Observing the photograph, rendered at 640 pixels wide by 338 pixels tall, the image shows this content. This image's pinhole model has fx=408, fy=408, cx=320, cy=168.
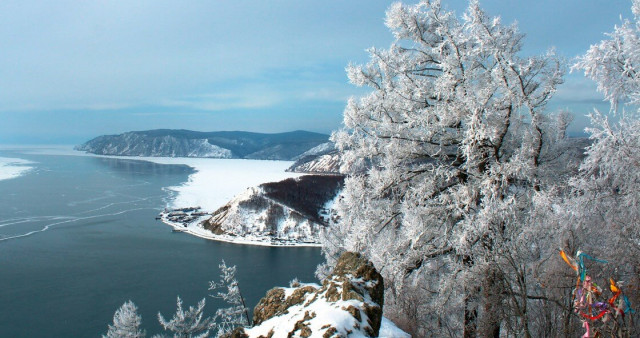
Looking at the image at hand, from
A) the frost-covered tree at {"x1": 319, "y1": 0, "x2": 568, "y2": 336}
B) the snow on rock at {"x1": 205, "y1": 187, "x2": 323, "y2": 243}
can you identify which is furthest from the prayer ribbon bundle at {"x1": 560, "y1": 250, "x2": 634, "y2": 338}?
the snow on rock at {"x1": 205, "y1": 187, "x2": 323, "y2": 243}

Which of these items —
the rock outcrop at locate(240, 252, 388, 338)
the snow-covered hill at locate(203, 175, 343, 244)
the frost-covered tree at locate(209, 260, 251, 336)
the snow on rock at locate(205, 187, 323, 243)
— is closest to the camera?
the rock outcrop at locate(240, 252, 388, 338)

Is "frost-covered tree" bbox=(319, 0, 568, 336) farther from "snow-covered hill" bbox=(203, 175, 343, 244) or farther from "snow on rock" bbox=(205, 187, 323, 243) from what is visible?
"snow on rock" bbox=(205, 187, 323, 243)

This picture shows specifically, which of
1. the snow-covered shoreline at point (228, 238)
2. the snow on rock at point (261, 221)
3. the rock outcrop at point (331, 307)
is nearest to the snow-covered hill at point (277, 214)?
the snow on rock at point (261, 221)

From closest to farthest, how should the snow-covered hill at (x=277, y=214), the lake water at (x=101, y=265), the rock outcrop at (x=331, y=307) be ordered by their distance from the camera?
1. the rock outcrop at (x=331, y=307)
2. the lake water at (x=101, y=265)
3. the snow-covered hill at (x=277, y=214)

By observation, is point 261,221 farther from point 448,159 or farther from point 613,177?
point 613,177

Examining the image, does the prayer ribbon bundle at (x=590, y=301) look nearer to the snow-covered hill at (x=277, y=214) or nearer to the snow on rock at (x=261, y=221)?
the snow-covered hill at (x=277, y=214)

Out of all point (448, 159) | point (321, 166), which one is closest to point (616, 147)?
point (448, 159)
